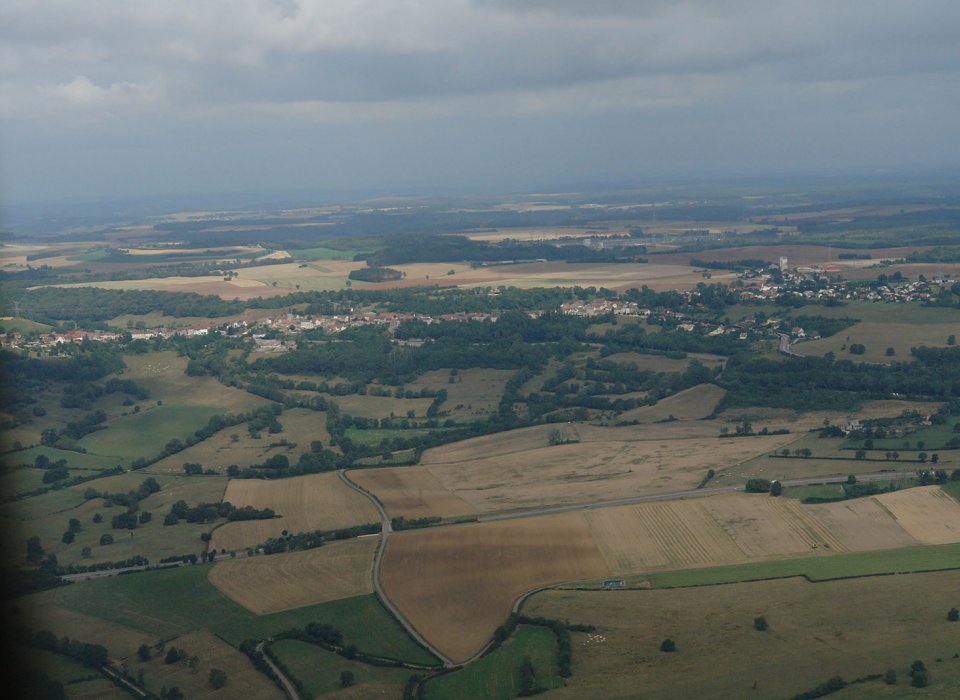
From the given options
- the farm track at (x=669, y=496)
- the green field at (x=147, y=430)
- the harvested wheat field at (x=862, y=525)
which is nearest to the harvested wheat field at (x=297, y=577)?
the farm track at (x=669, y=496)

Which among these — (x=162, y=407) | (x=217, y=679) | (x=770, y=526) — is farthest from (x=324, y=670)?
(x=162, y=407)

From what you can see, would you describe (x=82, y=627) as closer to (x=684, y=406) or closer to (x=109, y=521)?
(x=109, y=521)

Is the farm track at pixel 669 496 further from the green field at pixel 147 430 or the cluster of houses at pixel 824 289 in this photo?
the cluster of houses at pixel 824 289

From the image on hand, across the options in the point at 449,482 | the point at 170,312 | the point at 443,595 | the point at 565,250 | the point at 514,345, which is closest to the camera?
the point at 443,595

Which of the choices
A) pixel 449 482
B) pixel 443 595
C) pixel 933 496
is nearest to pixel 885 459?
pixel 933 496

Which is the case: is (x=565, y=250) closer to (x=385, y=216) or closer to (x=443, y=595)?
(x=385, y=216)

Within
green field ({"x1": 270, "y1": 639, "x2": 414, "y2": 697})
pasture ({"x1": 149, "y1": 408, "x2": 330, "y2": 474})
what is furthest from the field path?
pasture ({"x1": 149, "y1": 408, "x2": 330, "y2": 474})
